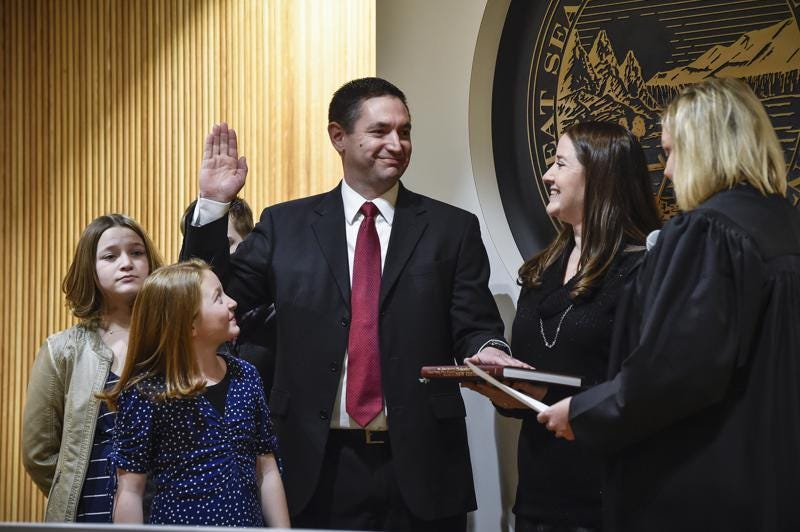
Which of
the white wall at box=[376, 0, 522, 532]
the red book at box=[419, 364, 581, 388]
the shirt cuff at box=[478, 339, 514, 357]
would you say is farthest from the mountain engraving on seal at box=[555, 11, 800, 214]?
the red book at box=[419, 364, 581, 388]

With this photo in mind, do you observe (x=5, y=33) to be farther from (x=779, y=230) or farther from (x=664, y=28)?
(x=779, y=230)

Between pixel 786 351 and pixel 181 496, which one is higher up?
pixel 786 351

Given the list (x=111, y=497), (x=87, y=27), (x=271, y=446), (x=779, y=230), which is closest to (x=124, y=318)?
(x=111, y=497)

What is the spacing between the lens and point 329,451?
295 cm

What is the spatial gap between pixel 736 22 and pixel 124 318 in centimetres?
210

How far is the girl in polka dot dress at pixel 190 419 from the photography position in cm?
262

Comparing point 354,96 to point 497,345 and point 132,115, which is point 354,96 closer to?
point 497,345

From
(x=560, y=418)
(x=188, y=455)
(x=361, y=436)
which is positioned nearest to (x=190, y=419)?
(x=188, y=455)

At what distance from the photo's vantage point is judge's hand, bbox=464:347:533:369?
2666mm

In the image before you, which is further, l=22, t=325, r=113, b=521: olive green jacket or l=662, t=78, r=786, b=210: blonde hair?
l=22, t=325, r=113, b=521: olive green jacket

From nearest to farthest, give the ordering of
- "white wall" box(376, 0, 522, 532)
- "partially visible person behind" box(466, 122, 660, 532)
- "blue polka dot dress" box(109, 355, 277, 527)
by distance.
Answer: "blue polka dot dress" box(109, 355, 277, 527) → "partially visible person behind" box(466, 122, 660, 532) → "white wall" box(376, 0, 522, 532)

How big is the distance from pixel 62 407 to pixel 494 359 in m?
1.40

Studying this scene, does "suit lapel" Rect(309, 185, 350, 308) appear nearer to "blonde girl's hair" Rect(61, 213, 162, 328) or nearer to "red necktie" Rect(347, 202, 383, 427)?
"red necktie" Rect(347, 202, 383, 427)

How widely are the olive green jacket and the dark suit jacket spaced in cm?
45
